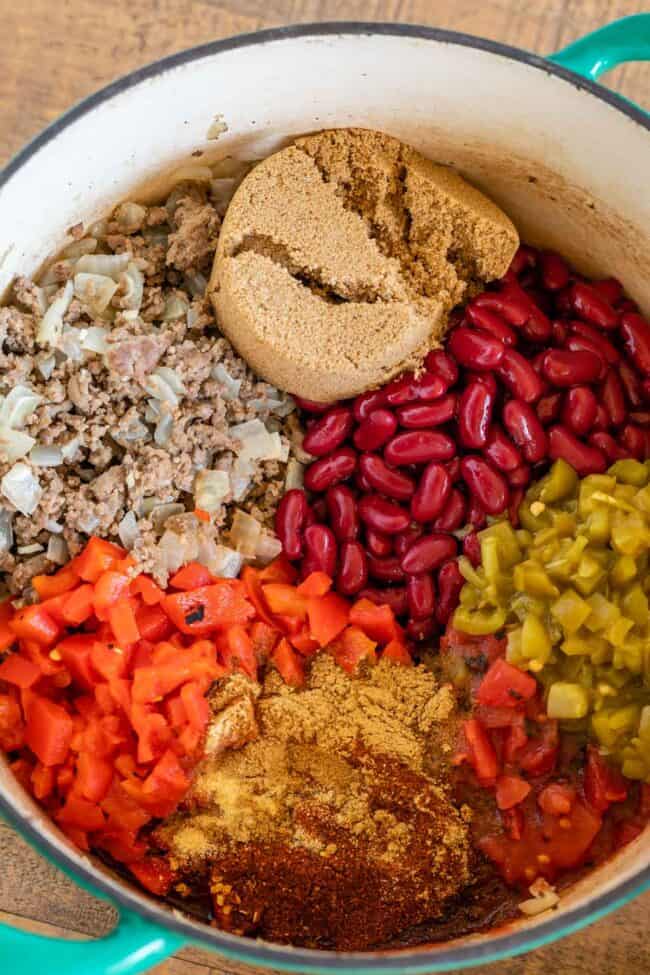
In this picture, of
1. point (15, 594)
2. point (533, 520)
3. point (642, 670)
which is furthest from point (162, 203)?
point (642, 670)

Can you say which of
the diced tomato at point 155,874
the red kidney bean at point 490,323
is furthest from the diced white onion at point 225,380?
the diced tomato at point 155,874

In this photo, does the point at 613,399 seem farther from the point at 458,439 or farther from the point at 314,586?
the point at 314,586

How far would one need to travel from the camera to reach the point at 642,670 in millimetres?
1603

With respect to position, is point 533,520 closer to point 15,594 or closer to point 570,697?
point 570,697

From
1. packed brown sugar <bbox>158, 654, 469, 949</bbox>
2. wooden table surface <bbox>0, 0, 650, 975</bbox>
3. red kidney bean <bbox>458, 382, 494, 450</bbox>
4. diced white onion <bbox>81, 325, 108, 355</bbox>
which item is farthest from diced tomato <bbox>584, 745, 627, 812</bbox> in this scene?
wooden table surface <bbox>0, 0, 650, 975</bbox>

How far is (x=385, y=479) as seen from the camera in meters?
1.76

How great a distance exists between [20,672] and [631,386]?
1.06m

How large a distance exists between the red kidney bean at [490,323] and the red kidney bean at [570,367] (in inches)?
2.8

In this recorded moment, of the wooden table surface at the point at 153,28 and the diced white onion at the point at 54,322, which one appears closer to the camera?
the diced white onion at the point at 54,322

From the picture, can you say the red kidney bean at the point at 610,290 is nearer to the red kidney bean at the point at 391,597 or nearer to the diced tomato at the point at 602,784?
the red kidney bean at the point at 391,597

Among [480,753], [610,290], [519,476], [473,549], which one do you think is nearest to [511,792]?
[480,753]

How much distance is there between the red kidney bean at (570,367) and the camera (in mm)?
1740

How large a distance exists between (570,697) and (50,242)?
3.51ft

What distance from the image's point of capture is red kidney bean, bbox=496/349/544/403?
1.74 meters
